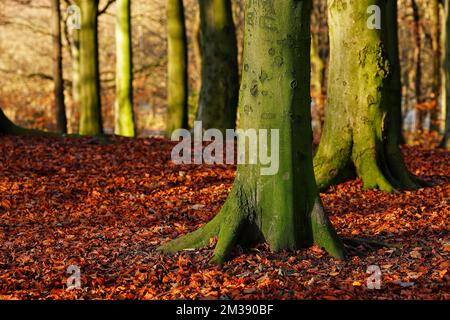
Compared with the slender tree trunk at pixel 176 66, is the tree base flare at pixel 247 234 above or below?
below

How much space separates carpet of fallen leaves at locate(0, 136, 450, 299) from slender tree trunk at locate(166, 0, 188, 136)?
12.3 ft

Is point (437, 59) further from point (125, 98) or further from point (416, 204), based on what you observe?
point (416, 204)

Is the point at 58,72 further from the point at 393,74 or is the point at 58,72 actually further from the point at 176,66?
the point at 393,74

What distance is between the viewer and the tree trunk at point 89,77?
1588cm

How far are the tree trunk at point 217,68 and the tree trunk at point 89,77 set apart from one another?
3703mm

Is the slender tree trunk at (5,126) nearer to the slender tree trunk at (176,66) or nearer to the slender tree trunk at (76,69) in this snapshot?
the slender tree trunk at (176,66)

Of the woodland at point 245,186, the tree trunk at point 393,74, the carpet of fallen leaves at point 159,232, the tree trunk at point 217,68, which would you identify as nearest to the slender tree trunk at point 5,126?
the woodland at point 245,186

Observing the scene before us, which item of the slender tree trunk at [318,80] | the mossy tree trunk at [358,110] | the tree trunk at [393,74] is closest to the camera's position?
the mossy tree trunk at [358,110]

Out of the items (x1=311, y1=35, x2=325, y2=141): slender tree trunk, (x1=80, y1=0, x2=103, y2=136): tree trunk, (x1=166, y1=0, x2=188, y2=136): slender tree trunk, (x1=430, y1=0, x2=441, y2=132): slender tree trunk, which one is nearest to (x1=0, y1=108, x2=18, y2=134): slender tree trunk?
(x1=80, y1=0, x2=103, y2=136): tree trunk

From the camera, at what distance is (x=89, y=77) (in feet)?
52.0

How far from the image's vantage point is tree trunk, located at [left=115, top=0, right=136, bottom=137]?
16.5 meters

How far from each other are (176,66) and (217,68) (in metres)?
3.11

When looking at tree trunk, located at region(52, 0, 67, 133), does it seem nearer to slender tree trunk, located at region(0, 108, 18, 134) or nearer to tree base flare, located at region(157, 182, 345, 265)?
slender tree trunk, located at region(0, 108, 18, 134)
